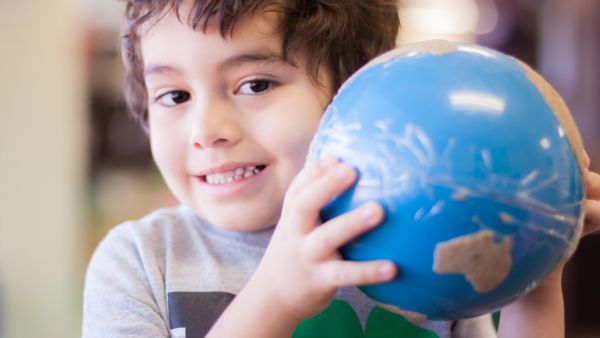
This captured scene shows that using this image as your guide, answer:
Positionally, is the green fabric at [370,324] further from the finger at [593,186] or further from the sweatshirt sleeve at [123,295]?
the finger at [593,186]

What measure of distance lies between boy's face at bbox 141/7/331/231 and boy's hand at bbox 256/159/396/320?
26 cm

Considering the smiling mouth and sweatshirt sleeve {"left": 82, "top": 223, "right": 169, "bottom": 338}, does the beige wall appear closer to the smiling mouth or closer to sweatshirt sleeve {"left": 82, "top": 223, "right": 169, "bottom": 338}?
sweatshirt sleeve {"left": 82, "top": 223, "right": 169, "bottom": 338}

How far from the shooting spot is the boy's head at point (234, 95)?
107 cm

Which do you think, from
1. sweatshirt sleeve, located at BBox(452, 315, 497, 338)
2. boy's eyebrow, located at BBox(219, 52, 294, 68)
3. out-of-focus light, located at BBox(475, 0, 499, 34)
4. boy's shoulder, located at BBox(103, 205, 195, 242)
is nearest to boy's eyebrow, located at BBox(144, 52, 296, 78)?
boy's eyebrow, located at BBox(219, 52, 294, 68)

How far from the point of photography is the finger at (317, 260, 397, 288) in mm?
750

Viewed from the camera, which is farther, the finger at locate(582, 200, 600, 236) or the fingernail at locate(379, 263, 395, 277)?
the finger at locate(582, 200, 600, 236)

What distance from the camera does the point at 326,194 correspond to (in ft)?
2.49

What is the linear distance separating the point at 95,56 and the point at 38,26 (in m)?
0.47

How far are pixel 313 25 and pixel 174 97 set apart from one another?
25cm

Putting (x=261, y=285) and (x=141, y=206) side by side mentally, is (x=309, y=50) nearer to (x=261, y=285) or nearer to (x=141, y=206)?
(x=261, y=285)

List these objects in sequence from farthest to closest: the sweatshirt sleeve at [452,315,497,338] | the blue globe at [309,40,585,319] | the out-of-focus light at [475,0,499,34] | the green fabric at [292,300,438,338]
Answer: the out-of-focus light at [475,0,499,34] < the sweatshirt sleeve at [452,315,497,338] < the green fabric at [292,300,438,338] < the blue globe at [309,40,585,319]

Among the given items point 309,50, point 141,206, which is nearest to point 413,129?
point 309,50

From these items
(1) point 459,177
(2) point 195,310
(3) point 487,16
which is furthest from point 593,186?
(3) point 487,16

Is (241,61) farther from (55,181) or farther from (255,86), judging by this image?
(55,181)
